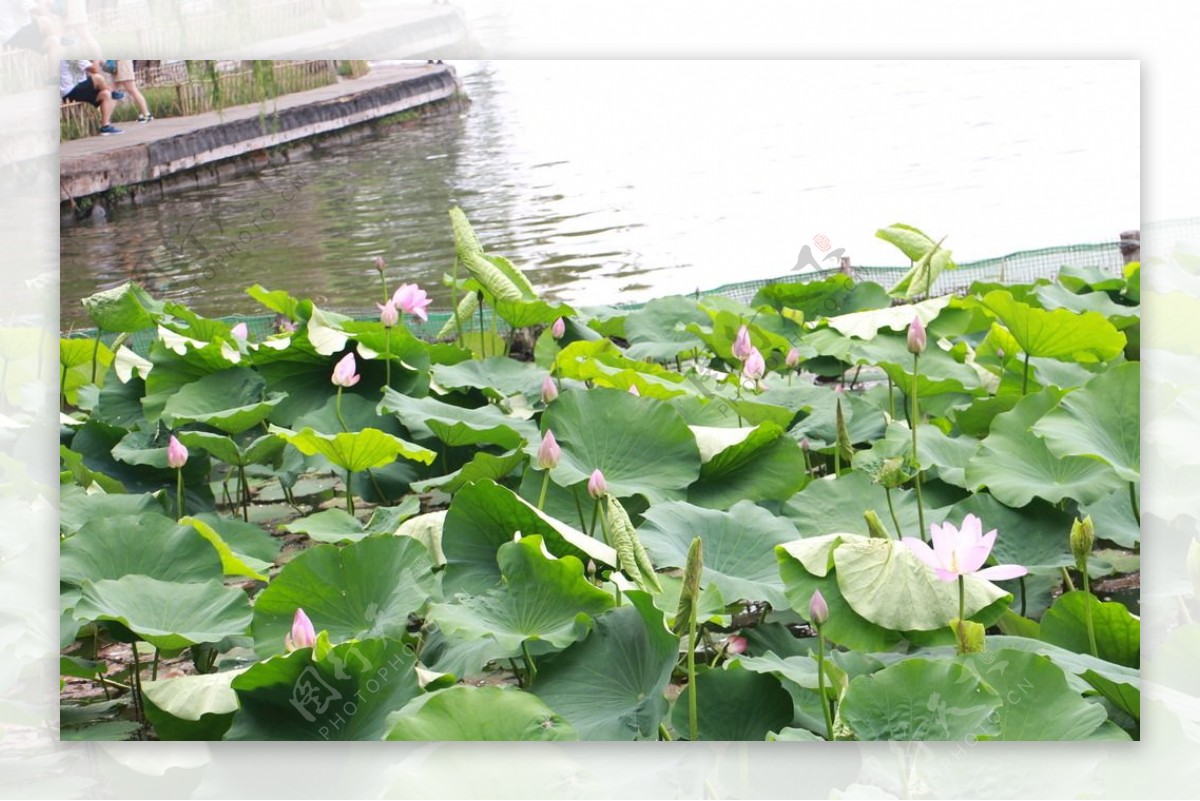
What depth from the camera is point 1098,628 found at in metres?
1.61

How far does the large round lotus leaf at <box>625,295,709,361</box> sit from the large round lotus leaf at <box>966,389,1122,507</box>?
2.18 feet

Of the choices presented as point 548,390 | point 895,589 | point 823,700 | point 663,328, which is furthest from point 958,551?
point 663,328

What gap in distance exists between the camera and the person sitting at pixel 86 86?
6.09ft

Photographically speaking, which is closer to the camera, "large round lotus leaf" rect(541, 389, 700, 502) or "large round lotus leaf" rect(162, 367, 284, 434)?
"large round lotus leaf" rect(541, 389, 700, 502)

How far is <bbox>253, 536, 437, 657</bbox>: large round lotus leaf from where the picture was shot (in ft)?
5.26

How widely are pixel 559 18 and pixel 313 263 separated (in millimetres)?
606

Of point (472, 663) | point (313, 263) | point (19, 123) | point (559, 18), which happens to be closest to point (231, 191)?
point (313, 263)

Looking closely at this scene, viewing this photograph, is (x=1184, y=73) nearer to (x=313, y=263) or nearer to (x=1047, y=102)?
(x=1047, y=102)

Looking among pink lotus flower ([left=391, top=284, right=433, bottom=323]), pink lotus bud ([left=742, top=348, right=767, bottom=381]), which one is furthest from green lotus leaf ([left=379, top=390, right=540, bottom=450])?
pink lotus bud ([left=742, top=348, right=767, bottom=381])

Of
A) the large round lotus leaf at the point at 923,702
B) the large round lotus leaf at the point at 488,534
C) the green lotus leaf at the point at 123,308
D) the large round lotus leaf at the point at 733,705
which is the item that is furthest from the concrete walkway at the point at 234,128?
the large round lotus leaf at the point at 923,702

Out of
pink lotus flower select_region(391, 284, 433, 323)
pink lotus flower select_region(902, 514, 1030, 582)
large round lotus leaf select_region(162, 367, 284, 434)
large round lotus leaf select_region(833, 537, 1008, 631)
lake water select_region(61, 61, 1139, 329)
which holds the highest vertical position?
lake water select_region(61, 61, 1139, 329)

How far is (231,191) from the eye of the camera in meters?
1.99

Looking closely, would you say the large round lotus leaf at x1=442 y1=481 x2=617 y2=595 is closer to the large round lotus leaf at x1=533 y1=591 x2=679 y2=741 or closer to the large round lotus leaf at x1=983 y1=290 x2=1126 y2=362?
the large round lotus leaf at x1=533 y1=591 x2=679 y2=741

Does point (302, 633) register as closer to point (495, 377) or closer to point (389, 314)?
point (389, 314)
